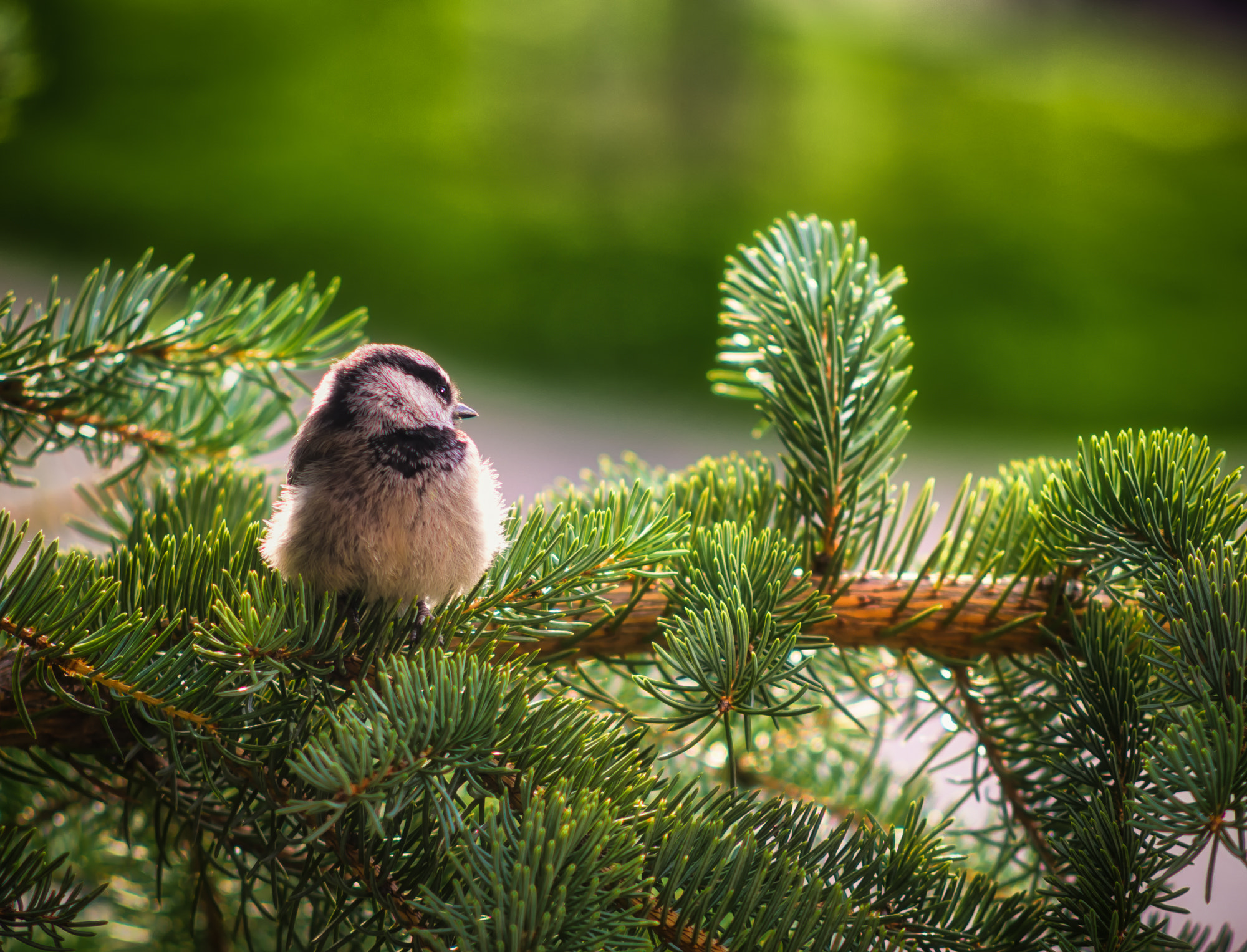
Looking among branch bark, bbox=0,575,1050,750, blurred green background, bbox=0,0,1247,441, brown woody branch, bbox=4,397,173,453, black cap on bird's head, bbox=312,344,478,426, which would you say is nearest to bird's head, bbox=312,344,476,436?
black cap on bird's head, bbox=312,344,478,426

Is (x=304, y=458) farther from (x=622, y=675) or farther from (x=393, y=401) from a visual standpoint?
(x=622, y=675)

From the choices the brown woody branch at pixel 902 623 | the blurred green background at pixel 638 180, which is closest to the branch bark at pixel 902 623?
the brown woody branch at pixel 902 623

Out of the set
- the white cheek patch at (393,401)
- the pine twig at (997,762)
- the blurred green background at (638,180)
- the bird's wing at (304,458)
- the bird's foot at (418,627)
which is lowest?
the bird's foot at (418,627)

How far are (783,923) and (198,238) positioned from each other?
3598 millimetres

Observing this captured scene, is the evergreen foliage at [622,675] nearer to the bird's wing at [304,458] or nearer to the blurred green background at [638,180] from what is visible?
the bird's wing at [304,458]

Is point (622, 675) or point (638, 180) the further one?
point (638, 180)

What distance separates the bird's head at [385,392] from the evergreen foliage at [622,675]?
5 centimetres

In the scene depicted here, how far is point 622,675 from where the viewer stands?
56cm

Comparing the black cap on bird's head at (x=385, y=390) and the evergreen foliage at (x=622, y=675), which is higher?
the black cap on bird's head at (x=385, y=390)

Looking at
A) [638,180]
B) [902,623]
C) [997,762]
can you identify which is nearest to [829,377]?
[902,623]

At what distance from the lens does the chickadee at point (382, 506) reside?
617 millimetres

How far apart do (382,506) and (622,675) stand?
21 cm

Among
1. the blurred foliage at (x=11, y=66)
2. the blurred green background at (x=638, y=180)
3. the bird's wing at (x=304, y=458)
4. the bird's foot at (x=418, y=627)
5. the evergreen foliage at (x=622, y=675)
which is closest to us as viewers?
the evergreen foliage at (x=622, y=675)

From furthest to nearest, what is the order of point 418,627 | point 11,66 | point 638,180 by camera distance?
point 638,180 → point 11,66 → point 418,627
